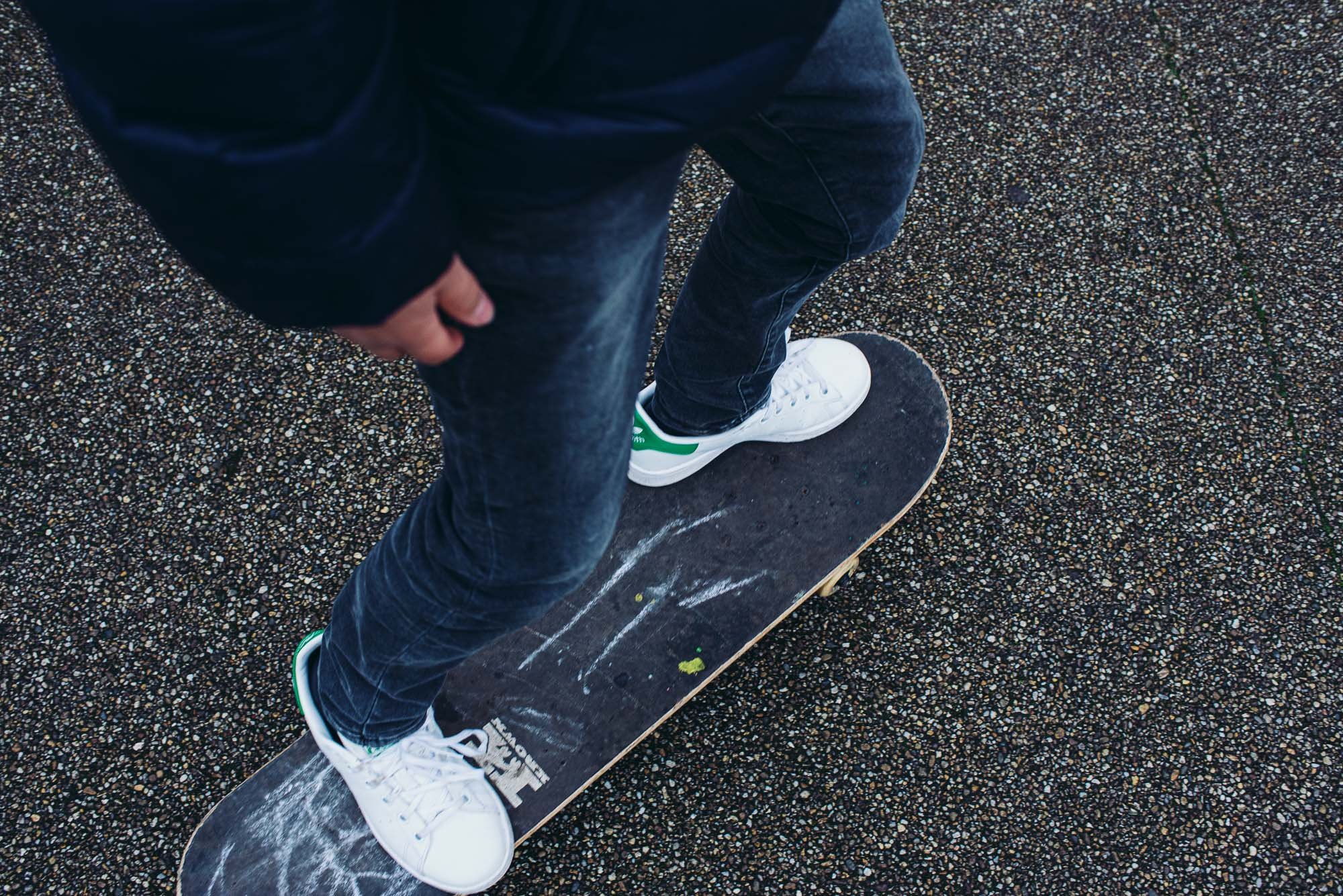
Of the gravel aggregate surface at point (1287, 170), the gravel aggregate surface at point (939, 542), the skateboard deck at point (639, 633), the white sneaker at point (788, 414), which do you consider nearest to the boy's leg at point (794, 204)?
the white sneaker at point (788, 414)

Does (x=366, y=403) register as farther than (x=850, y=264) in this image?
No

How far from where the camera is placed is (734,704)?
1781 mm

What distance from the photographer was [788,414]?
1.88 m

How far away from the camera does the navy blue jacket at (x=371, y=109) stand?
0.57 metres

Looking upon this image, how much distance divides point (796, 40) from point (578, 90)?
0.21 m

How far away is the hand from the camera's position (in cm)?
75

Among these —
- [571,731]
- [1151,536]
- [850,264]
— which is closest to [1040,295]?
[850,264]

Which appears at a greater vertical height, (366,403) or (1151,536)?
(366,403)

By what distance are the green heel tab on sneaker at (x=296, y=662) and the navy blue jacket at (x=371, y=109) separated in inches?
39.0

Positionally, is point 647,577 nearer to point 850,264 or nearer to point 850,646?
point 850,646

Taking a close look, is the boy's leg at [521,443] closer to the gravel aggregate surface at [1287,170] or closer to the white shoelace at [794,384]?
the white shoelace at [794,384]

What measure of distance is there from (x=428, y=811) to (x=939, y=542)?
1.15 metres

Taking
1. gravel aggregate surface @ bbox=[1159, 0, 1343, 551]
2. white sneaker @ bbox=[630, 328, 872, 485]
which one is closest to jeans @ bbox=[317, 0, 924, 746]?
white sneaker @ bbox=[630, 328, 872, 485]

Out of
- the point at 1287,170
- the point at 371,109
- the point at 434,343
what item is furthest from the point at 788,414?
the point at 1287,170
